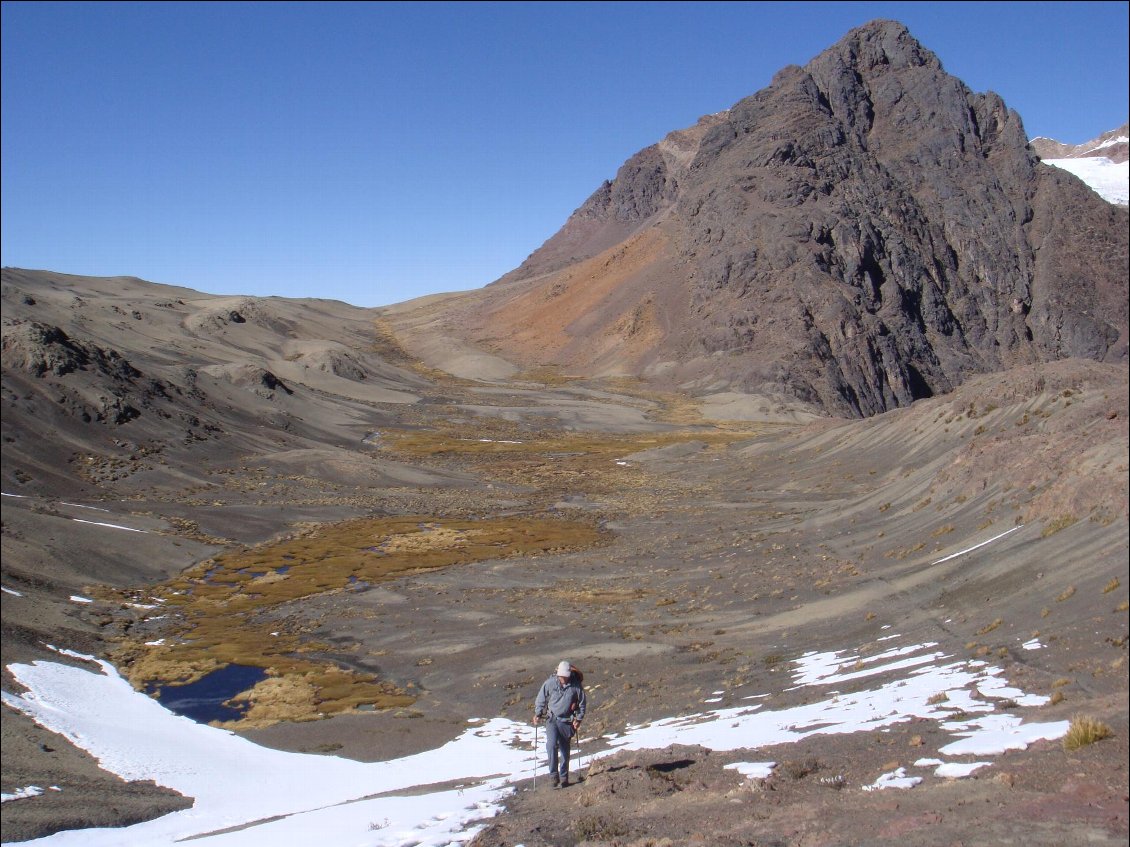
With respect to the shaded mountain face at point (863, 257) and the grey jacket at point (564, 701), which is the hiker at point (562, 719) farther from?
the shaded mountain face at point (863, 257)

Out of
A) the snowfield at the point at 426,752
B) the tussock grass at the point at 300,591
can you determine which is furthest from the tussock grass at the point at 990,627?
the tussock grass at the point at 300,591

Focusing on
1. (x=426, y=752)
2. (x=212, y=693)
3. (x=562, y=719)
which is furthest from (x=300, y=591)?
(x=562, y=719)

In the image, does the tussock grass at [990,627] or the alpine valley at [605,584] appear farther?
the tussock grass at [990,627]

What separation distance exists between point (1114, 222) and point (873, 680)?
137m

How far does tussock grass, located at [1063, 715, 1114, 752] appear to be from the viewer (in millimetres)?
11039

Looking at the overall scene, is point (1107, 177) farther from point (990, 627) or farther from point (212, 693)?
point (212, 693)

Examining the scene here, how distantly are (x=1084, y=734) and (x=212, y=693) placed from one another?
76.8 ft

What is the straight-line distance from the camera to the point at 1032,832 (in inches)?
372

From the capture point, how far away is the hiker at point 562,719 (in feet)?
48.1

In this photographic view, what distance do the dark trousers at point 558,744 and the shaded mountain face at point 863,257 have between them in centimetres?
9561

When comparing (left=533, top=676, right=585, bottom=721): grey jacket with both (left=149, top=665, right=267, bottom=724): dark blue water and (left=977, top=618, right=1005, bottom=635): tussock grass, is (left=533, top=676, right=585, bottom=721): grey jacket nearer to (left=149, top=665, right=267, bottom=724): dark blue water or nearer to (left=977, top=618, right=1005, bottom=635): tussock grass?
(left=977, top=618, right=1005, bottom=635): tussock grass

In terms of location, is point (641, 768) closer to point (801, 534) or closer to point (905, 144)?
point (801, 534)

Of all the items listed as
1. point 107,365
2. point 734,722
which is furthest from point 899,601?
point 107,365

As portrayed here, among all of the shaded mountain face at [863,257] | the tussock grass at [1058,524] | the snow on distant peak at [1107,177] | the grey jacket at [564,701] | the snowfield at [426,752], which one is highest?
the snow on distant peak at [1107,177]
